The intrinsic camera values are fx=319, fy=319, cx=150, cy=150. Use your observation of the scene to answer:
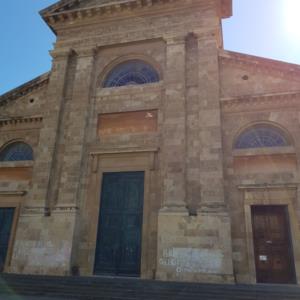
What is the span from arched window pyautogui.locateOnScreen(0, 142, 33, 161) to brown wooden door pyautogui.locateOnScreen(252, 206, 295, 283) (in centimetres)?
1042

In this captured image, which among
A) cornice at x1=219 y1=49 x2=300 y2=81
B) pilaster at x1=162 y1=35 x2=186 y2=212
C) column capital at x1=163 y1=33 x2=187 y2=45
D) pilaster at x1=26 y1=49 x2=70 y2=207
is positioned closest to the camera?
pilaster at x1=162 y1=35 x2=186 y2=212

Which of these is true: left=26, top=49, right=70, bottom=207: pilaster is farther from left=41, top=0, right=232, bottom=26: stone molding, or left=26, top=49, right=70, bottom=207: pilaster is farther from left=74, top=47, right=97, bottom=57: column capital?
left=41, top=0, right=232, bottom=26: stone molding

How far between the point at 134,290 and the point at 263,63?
989 cm

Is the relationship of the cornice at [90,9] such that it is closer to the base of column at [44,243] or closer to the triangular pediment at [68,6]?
the triangular pediment at [68,6]

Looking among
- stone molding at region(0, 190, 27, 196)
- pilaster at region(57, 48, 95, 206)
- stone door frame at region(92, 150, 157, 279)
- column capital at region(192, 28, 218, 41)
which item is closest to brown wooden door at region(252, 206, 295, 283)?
stone door frame at region(92, 150, 157, 279)

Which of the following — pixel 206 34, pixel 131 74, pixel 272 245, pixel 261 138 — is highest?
pixel 206 34

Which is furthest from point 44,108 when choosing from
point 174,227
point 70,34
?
point 174,227

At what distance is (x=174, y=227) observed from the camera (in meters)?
11.4

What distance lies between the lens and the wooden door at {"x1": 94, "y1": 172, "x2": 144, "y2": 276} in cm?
1207

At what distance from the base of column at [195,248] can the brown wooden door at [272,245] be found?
52.0 inches

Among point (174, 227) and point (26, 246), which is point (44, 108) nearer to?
point (26, 246)

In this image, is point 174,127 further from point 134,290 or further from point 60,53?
point 60,53

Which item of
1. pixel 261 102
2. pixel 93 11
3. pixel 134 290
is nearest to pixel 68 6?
pixel 93 11

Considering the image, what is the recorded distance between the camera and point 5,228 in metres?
13.8
